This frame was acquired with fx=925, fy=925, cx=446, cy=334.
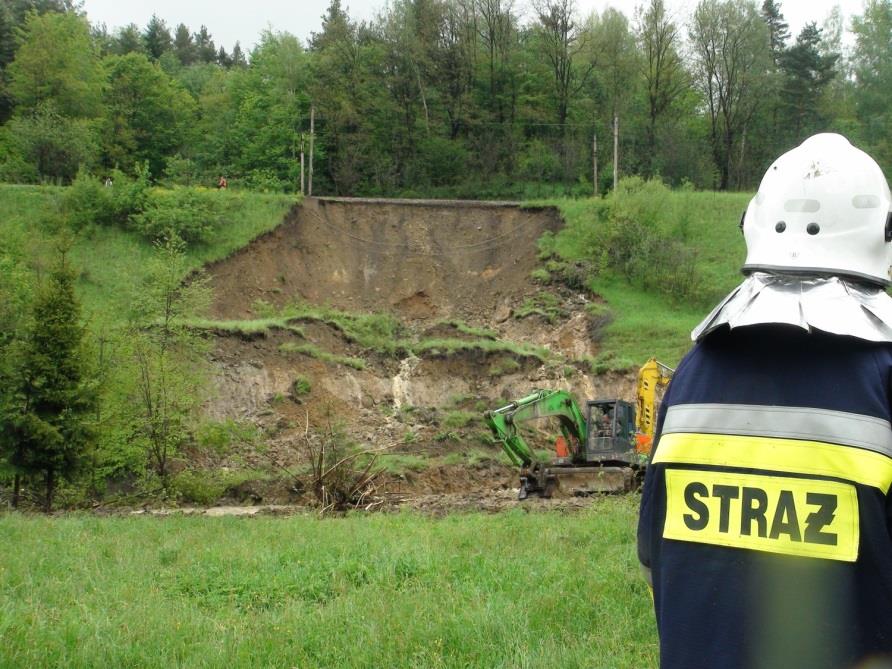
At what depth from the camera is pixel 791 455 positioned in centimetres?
253

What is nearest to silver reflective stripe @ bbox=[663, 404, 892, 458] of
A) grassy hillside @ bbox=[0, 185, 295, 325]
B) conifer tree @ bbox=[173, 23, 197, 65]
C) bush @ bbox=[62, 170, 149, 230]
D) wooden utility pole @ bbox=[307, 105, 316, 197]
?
grassy hillside @ bbox=[0, 185, 295, 325]

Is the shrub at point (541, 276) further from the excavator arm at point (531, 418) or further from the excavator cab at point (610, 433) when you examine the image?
the excavator cab at point (610, 433)

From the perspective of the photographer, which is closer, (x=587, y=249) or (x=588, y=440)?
(x=588, y=440)

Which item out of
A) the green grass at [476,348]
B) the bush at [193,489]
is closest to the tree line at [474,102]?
the green grass at [476,348]

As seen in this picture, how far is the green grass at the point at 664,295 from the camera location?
34062 millimetres

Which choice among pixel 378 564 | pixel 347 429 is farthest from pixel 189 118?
pixel 378 564

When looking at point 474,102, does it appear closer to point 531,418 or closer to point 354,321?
point 354,321

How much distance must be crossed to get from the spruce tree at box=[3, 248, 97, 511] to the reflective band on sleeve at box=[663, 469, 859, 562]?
61.2 ft

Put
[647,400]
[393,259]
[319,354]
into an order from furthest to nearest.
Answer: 1. [393,259]
2. [319,354]
3. [647,400]

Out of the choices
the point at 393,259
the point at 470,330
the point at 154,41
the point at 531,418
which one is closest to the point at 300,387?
the point at 470,330

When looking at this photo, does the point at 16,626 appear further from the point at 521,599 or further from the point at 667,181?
the point at 667,181

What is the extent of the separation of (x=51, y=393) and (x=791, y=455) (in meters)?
19.1

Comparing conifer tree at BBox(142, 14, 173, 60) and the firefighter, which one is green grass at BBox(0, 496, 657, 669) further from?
conifer tree at BBox(142, 14, 173, 60)

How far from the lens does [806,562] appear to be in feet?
8.15
